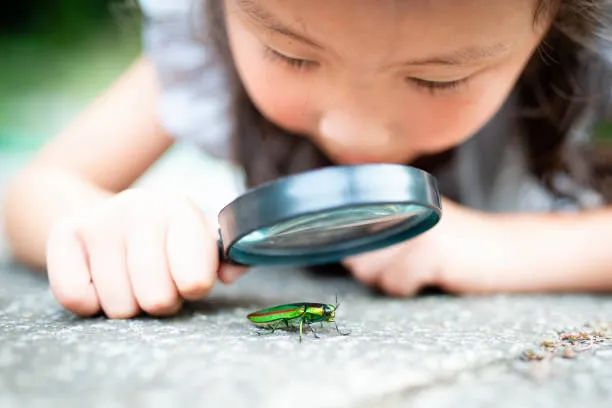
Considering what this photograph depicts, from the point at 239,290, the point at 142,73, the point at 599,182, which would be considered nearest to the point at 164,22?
the point at 142,73

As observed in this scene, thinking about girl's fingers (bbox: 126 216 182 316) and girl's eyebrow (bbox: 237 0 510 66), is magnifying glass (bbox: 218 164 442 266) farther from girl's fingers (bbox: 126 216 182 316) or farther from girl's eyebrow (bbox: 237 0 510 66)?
girl's eyebrow (bbox: 237 0 510 66)

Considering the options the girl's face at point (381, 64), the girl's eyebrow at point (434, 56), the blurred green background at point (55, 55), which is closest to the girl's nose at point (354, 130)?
the girl's face at point (381, 64)

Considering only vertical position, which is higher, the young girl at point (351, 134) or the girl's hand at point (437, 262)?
the young girl at point (351, 134)

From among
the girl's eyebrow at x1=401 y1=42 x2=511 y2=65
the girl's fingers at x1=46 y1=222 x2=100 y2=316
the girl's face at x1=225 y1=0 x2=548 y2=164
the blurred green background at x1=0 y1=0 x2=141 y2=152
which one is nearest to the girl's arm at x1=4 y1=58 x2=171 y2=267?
the girl's fingers at x1=46 y1=222 x2=100 y2=316

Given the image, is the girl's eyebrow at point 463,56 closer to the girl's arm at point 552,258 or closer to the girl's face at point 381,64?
the girl's face at point 381,64

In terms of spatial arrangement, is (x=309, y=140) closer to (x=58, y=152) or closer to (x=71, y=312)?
(x=58, y=152)

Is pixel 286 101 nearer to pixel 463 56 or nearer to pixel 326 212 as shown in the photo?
pixel 463 56
